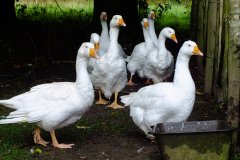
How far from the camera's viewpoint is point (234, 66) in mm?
5977

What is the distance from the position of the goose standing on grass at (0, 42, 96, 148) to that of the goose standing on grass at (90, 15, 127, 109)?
2.01 meters

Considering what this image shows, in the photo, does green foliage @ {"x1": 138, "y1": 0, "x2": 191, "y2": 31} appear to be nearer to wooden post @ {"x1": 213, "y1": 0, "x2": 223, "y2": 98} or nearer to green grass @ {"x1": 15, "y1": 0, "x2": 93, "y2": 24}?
green grass @ {"x1": 15, "y1": 0, "x2": 93, "y2": 24}

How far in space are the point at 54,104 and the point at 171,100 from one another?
1.37 m

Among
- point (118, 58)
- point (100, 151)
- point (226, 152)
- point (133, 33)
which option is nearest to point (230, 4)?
point (226, 152)

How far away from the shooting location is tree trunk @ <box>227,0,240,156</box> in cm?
589

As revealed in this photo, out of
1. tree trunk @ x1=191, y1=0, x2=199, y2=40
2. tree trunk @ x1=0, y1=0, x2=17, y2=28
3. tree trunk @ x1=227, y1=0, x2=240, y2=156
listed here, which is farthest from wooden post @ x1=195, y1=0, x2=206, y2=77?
tree trunk @ x1=0, y1=0, x2=17, y2=28

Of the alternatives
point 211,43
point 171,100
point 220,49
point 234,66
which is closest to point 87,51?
point 171,100

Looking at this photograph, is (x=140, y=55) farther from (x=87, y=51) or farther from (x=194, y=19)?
(x=87, y=51)

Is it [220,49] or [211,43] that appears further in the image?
[211,43]

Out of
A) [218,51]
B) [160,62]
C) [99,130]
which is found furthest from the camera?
[160,62]

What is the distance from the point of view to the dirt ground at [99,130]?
652 cm

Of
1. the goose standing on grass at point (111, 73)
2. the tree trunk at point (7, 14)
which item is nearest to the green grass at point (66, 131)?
the goose standing on grass at point (111, 73)

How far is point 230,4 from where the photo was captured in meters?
5.97

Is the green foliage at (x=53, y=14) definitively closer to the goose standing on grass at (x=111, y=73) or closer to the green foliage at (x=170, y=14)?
the green foliage at (x=170, y=14)
